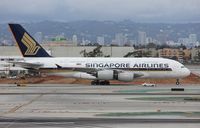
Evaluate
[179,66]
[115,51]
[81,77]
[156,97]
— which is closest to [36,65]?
[81,77]

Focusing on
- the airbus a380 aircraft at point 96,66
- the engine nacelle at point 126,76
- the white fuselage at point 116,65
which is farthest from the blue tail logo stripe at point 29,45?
the engine nacelle at point 126,76

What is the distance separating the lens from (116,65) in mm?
68000

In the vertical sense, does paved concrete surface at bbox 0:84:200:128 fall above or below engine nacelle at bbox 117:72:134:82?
below

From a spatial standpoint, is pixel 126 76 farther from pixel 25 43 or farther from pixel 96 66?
pixel 25 43

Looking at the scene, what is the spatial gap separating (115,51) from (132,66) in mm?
95163

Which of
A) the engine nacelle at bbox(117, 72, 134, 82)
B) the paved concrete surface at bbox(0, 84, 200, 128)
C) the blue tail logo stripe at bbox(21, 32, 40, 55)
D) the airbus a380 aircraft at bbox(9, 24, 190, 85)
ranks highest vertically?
the blue tail logo stripe at bbox(21, 32, 40, 55)

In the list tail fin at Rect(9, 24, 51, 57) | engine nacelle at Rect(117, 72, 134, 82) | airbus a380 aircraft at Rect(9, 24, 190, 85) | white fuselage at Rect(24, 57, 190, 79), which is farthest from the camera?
tail fin at Rect(9, 24, 51, 57)

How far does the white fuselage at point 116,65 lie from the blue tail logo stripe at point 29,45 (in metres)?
0.90

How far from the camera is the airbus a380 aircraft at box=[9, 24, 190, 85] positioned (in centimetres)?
6731

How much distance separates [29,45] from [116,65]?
12.0 meters

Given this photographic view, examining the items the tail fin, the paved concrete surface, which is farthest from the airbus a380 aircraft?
the paved concrete surface

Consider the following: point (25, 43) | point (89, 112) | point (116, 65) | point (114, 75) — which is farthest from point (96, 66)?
point (89, 112)

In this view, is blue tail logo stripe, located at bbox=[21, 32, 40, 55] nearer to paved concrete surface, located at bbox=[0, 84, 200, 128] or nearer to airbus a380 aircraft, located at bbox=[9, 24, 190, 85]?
airbus a380 aircraft, located at bbox=[9, 24, 190, 85]

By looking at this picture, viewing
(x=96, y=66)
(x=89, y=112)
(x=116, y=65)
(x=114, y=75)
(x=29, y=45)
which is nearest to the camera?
(x=89, y=112)
